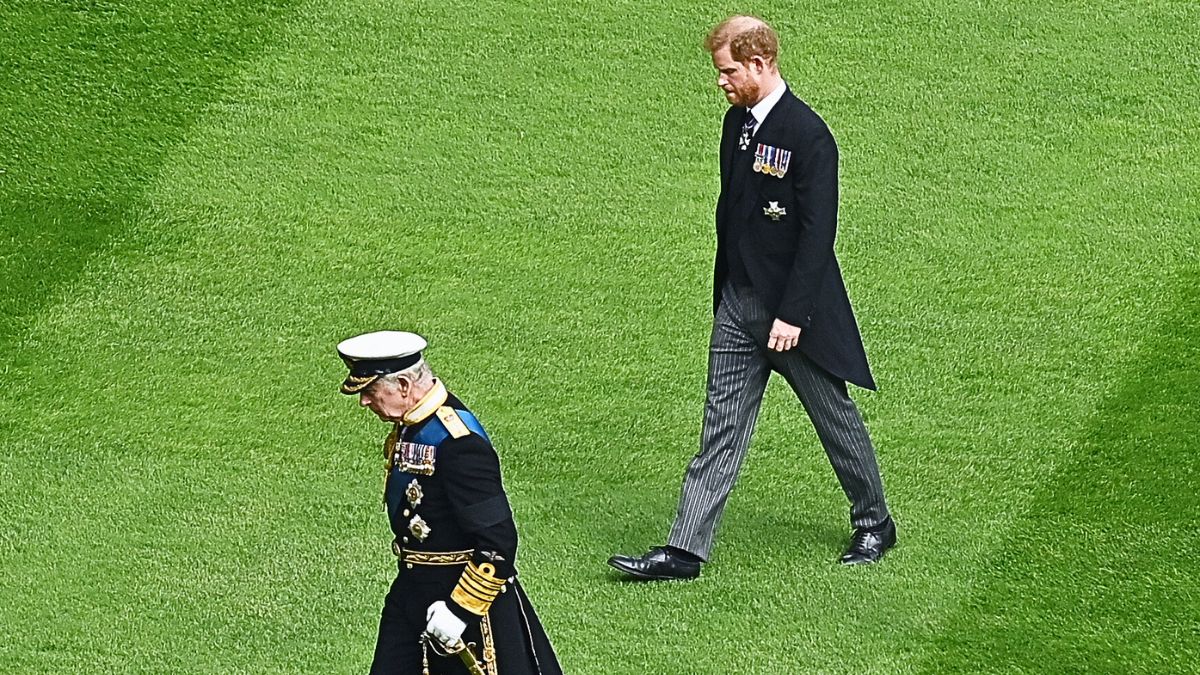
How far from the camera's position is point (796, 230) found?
6.31m

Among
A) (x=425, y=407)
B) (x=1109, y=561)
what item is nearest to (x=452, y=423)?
(x=425, y=407)

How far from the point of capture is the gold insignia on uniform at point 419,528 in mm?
5207

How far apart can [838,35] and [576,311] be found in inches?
109

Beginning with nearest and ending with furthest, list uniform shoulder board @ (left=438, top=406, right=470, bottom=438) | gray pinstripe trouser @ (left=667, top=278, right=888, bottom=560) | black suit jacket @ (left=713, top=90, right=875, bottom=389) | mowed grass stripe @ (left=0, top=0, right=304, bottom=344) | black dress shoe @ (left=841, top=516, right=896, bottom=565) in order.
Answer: uniform shoulder board @ (left=438, top=406, right=470, bottom=438) → black suit jacket @ (left=713, top=90, right=875, bottom=389) → gray pinstripe trouser @ (left=667, top=278, right=888, bottom=560) → black dress shoe @ (left=841, top=516, right=896, bottom=565) → mowed grass stripe @ (left=0, top=0, right=304, bottom=344)

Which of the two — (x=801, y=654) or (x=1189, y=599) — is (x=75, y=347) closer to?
(x=801, y=654)

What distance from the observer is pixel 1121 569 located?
22.1 ft

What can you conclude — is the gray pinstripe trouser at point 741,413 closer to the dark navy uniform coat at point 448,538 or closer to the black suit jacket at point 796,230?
the black suit jacket at point 796,230

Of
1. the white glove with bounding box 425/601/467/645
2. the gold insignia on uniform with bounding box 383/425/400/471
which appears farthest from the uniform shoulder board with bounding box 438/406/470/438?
the white glove with bounding box 425/601/467/645

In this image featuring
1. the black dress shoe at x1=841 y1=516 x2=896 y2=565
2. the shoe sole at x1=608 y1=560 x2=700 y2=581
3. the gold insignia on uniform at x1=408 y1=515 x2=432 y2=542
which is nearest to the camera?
the gold insignia on uniform at x1=408 y1=515 x2=432 y2=542

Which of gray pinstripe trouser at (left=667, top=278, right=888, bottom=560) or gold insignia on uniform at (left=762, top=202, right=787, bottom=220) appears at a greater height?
gold insignia on uniform at (left=762, top=202, right=787, bottom=220)

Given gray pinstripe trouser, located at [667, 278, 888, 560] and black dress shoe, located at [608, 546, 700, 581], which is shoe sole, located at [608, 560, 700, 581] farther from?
gray pinstripe trouser, located at [667, 278, 888, 560]

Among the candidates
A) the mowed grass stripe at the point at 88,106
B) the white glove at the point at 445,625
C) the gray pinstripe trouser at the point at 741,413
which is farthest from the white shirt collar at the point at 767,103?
the mowed grass stripe at the point at 88,106

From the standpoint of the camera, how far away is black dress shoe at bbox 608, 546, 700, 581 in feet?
21.9

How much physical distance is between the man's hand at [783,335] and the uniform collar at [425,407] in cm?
146
